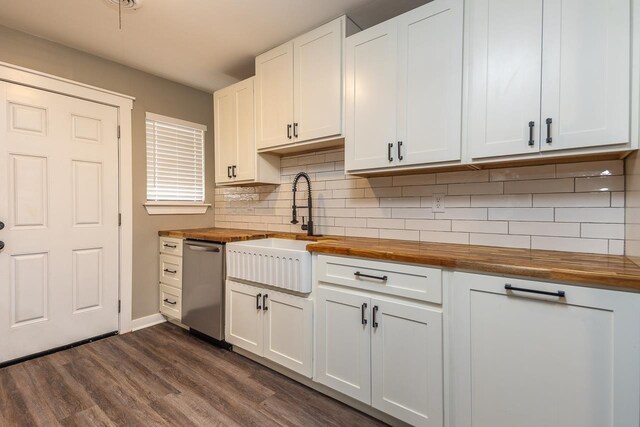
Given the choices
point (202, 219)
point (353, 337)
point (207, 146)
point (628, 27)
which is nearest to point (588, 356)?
point (353, 337)

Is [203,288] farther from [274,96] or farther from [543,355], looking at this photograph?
[543,355]

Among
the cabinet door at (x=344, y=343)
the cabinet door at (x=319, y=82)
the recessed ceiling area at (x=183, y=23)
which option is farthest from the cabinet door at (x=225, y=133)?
the cabinet door at (x=344, y=343)

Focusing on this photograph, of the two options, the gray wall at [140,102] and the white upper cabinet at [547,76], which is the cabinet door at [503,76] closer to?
the white upper cabinet at [547,76]

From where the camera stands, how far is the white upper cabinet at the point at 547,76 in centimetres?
126

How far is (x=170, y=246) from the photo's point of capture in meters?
2.96

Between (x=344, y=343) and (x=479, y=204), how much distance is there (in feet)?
3.85

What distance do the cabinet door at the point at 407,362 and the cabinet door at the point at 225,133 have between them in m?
2.04

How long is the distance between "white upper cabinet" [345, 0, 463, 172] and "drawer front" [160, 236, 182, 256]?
72.1 inches

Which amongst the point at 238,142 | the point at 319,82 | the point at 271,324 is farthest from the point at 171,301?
the point at 319,82

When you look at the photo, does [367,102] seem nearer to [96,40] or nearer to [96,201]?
[96,40]

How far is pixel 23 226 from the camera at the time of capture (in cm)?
229

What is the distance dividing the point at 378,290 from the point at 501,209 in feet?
2.96

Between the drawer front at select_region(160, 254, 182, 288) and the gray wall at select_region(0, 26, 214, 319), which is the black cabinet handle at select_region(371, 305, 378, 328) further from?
the gray wall at select_region(0, 26, 214, 319)

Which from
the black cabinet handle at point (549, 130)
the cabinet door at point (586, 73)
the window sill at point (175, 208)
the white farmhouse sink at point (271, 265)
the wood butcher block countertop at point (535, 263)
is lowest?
the white farmhouse sink at point (271, 265)
